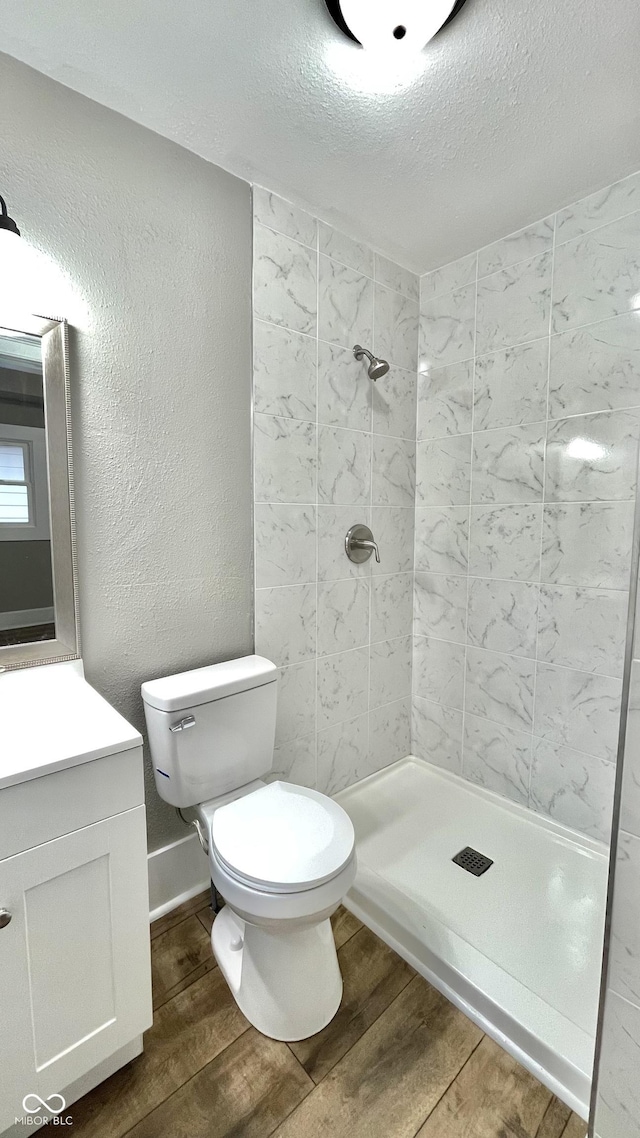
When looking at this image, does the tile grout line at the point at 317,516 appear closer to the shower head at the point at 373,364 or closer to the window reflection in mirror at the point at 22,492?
the shower head at the point at 373,364

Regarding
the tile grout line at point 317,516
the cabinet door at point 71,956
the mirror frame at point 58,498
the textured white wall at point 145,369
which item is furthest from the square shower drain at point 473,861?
A: the mirror frame at point 58,498

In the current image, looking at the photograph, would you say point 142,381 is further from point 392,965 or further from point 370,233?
point 392,965

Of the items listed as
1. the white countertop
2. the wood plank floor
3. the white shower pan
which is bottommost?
the wood plank floor

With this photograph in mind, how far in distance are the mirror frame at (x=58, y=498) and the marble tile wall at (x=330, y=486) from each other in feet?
1.95

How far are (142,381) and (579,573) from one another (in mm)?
1590

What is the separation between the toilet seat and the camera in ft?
3.51

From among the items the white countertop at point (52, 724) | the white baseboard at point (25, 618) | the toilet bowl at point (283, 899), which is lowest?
the toilet bowl at point (283, 899)

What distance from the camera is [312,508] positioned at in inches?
71.2

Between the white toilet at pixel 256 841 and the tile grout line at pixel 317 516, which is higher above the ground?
the tile grout line at pixel 317 516

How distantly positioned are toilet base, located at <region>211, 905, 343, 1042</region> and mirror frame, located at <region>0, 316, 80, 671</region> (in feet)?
2.74

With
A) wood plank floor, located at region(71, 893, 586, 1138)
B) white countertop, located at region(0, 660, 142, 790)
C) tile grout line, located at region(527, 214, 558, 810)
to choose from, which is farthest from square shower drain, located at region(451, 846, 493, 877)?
white countertop, located at region(0, 660, 142, 790)

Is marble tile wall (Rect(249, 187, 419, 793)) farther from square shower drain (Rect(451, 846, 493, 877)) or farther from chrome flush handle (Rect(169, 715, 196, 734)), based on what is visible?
square shower drain (Rect(451, 846, 493, 877))

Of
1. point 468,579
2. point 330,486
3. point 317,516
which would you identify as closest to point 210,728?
point 317,516

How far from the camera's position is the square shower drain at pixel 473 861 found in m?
1.67
